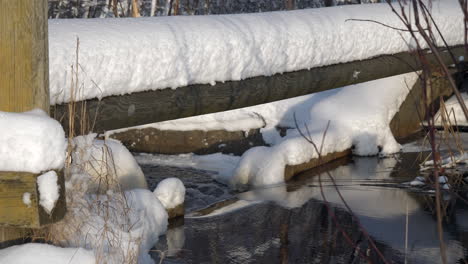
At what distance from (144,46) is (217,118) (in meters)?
4.60

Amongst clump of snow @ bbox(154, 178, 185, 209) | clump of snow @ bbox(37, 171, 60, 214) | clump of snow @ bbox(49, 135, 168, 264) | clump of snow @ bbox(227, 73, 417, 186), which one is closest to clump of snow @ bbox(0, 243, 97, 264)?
clump of snow @ bbox(49, 135, 168, 264)

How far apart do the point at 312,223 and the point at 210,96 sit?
141cm

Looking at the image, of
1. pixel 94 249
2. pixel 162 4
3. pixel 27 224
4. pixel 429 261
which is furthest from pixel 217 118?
pixel 162 4

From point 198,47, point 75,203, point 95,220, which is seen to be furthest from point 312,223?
point 75,203

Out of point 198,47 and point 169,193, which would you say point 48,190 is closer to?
point 198,47

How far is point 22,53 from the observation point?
237 cm

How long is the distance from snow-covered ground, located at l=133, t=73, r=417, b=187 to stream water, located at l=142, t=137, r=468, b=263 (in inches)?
10.8

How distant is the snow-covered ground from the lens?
22.1 ft

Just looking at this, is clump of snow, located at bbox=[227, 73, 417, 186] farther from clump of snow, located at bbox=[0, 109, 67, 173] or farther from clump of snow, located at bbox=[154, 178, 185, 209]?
clump of snow, located at bbox=[0, 109, 67, 173]

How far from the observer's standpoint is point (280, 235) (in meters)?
4.88

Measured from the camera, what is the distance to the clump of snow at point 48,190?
2.34 metres

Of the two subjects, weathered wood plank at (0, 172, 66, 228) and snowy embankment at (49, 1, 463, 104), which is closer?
weathered wood plank at (0, 172, 66, 228)

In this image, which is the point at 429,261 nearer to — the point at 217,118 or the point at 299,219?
the point at 299,219

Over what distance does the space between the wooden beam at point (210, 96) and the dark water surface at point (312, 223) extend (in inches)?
34.4
